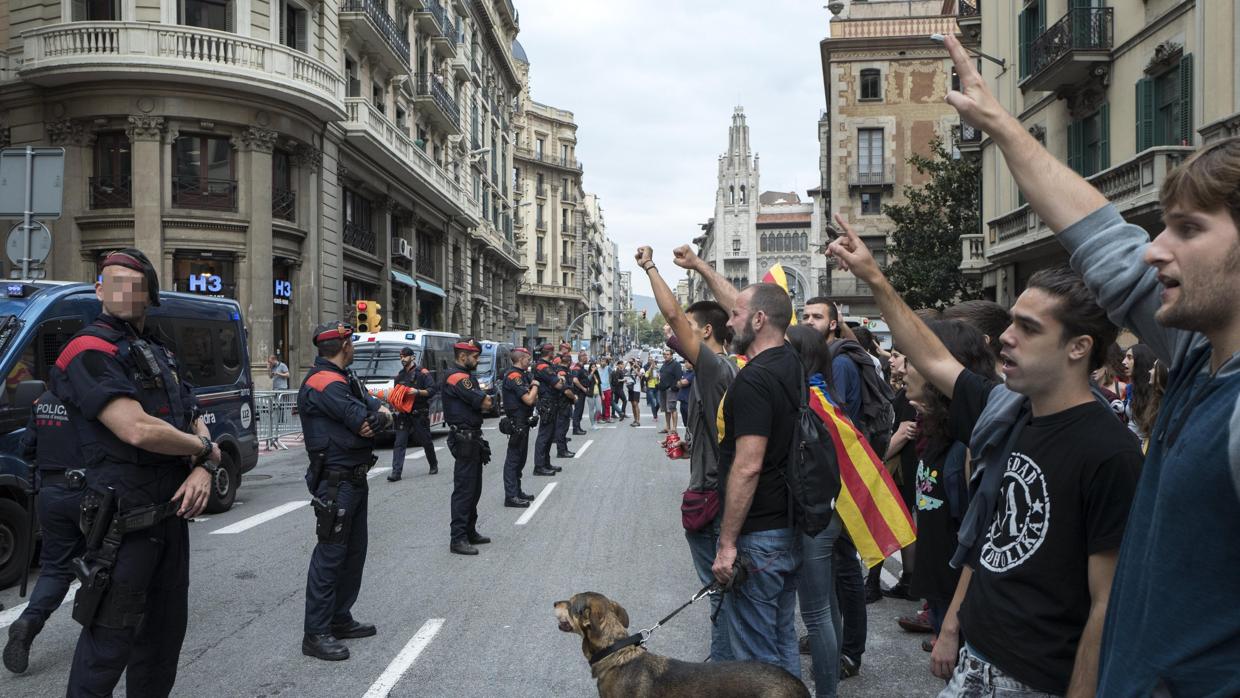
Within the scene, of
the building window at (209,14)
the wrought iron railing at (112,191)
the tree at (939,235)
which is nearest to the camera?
the wrought iron railing at (112,191)

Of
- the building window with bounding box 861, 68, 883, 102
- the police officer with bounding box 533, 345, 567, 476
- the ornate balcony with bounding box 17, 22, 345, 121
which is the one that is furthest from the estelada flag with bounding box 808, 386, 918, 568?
the building window with bounding box 861, 68, 883, 102

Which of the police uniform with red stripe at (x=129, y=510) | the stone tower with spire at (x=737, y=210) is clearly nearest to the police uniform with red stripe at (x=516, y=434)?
the police uniform with red stripe at (x=129, y=510)

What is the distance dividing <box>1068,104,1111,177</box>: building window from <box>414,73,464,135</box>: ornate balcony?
25.2m

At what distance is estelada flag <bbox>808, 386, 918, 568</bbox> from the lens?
4.54 meters

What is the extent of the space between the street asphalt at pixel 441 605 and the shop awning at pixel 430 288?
82.3 feet

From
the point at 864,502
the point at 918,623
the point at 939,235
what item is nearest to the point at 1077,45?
the point at 939,235

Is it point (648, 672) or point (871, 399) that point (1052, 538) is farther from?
point (871, 399)

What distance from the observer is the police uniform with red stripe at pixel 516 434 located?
35.7 feet

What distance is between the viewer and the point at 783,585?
12.4 ft

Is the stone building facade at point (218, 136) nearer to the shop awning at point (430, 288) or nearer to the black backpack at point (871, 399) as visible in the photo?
the shop awning at point (430, 288)

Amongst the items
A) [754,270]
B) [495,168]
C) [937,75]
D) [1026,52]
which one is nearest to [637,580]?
[1026,52]

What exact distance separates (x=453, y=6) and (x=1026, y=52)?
1161 inches

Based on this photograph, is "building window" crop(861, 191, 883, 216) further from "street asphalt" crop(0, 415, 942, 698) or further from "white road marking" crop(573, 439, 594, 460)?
"street asphalt" crop(0, 415, 942, 698)

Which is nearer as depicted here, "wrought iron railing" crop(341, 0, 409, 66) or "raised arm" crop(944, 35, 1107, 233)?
"raised arm" crop(944, 35, 1107, 233)
